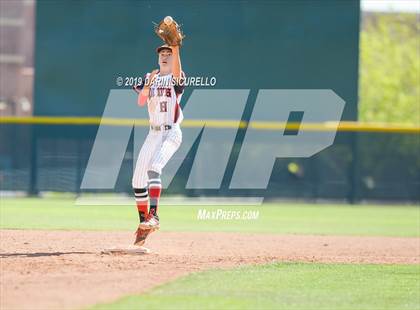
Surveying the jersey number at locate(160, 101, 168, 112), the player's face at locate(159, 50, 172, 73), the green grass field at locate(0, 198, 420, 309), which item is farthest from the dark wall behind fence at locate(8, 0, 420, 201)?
the jersey number at locate(160, 101, 168, 112)

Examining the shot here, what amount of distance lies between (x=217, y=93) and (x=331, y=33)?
10.1ft

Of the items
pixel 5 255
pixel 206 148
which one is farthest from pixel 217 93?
pixel 5 255

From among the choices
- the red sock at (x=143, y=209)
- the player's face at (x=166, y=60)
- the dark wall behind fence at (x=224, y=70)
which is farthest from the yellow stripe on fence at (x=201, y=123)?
the red sock at (x=143, y=209)

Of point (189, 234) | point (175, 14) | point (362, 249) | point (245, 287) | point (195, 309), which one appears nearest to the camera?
point (195, 309)

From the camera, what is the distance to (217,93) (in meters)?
21.2

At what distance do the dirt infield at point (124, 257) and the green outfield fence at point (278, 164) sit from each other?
7873mm

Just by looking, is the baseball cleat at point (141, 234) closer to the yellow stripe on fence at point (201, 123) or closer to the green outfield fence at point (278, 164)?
the green outfield fence at point (278, 164)

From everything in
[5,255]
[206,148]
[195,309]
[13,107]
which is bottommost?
[13,107]

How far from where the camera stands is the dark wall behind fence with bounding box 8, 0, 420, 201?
20891 mm

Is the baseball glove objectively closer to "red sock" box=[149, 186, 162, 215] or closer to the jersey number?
the jersey number

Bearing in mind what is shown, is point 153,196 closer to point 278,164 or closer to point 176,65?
point 176,65

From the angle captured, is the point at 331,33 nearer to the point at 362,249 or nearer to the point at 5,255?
the point at 362,249

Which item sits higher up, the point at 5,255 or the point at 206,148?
the point at 5,255

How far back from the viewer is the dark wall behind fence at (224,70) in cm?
2089
